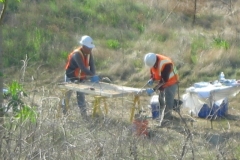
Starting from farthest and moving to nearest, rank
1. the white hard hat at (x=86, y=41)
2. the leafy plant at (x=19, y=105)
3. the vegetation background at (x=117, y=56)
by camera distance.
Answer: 1. the white hard hat at (x=86, y=41)
2. the vegetation background at (x=117, y=56)
3. the leafy plant at (x=19, y=105)

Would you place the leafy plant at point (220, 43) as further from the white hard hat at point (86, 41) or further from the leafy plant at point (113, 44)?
the white hard hat at point (86, 41)

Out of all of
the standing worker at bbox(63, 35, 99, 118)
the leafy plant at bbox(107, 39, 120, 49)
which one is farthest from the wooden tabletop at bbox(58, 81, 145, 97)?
the leafy plant at bbox(107, 39, 120, 49)

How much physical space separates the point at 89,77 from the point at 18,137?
535 cm

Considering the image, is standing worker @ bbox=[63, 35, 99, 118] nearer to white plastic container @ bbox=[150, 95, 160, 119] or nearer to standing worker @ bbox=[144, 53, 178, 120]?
standing worker @ bbox=[144, 53, 178, 120]

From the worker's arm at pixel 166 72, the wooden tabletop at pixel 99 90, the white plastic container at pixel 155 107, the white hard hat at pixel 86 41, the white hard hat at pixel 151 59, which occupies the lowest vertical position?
the white plastic container at pixel 155 107

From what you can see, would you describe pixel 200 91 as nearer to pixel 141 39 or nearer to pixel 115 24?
pixel 141 39

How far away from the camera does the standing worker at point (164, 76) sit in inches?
452


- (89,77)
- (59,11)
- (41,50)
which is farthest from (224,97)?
(59,11)

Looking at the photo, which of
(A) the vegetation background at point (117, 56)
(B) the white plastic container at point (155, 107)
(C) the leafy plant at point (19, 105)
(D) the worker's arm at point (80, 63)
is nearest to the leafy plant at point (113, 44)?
(A) the vegetation background at point (117, 56)

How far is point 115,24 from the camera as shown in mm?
19297

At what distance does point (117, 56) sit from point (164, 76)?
5119mm

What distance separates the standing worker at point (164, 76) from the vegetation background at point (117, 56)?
2.02 ft

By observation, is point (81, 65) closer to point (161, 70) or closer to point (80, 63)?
A: point (80, 63)

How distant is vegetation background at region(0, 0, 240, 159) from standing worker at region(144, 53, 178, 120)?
2.02ft
